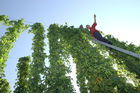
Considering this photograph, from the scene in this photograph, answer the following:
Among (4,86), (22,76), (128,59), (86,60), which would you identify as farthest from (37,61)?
(128,59)

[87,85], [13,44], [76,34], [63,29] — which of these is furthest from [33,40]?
[87,85]

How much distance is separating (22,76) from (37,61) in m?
4.26

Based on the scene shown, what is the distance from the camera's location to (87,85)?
21.2ft

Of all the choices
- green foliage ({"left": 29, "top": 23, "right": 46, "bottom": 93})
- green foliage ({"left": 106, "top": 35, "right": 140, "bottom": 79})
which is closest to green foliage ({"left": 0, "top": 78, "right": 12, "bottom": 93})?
green foliage ({"left": 29, "top": 23, "right": 46, "bottom": 93})

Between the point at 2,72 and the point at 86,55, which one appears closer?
the point at 2,72

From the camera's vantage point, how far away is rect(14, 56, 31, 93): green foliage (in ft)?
30.7

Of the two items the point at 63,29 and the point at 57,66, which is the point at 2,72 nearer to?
the point at 57,66

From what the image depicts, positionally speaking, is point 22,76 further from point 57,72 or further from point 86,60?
point 86,60

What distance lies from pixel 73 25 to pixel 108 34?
11.2 ft

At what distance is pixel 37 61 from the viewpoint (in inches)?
276

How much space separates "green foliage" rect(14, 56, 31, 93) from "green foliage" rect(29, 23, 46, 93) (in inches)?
114

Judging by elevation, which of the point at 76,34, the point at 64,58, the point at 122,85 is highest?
the point at 76,34

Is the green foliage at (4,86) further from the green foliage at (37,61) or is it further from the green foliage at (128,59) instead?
the green foliage at (128,59)

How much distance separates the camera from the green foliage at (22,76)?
9348 millimetres
